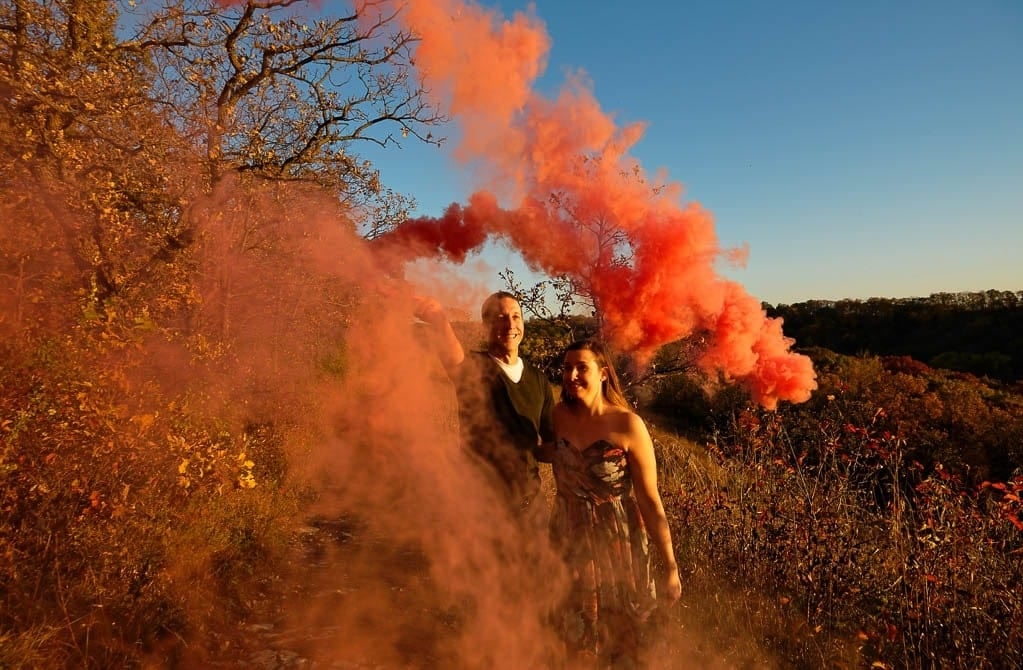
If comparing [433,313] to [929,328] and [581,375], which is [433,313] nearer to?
[581,375]

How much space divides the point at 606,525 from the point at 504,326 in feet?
3.85

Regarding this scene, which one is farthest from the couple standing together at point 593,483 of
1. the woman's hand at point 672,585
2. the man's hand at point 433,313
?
the man's hand at point 433,313

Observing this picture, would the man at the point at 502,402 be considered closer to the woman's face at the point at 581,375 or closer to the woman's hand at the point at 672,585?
the woman's face at the point at 581,375

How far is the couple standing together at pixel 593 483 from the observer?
254 cm

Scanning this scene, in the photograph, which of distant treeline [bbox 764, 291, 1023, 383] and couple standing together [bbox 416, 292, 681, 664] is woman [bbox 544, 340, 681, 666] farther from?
distant treeline [bbox 764, 291, 1023, 383]

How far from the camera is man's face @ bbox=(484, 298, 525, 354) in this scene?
298 cm

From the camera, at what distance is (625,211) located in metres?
6.80

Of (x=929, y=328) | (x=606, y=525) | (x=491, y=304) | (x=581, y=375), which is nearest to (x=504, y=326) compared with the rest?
(x=491, y=304)

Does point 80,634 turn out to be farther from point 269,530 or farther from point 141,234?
point 141,234

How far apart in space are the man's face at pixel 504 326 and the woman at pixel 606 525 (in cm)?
42

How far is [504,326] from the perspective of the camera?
117 inches

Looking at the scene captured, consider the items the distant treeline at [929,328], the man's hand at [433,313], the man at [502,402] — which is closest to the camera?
the man at [502,402]

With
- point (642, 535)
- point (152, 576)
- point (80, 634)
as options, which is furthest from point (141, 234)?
point (642, 535)

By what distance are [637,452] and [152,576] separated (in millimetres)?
3461
